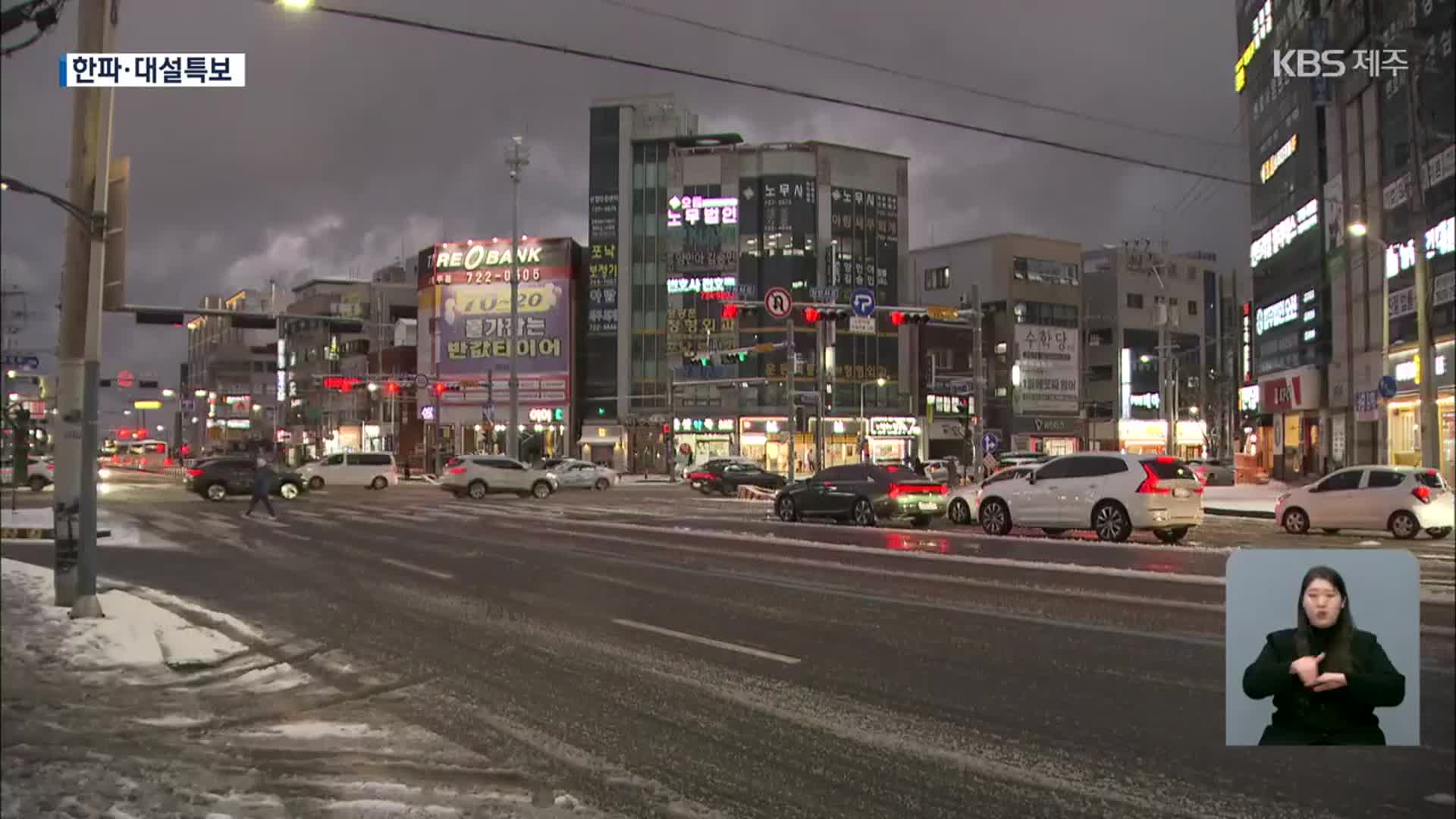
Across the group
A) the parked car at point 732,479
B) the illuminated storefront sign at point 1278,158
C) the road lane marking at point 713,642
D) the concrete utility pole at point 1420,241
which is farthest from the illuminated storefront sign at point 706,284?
the concrete utility pole at point 1420,241

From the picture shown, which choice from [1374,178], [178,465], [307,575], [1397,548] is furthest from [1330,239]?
[307,575]

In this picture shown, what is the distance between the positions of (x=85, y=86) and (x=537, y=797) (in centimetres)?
402

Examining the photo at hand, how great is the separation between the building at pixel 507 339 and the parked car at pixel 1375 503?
70.1 meters

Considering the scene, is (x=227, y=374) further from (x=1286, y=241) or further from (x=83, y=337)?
(x=1286, y=241)

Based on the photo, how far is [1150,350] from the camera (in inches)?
218

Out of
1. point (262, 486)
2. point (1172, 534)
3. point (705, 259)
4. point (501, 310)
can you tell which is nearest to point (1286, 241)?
point (1172, 534)

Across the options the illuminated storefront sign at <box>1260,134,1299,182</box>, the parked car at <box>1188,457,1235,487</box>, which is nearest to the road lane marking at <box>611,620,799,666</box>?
the parked car at <box>1188,457,1235,487</box>

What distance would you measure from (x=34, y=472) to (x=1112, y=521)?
21.2 feet

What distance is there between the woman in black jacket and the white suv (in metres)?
2.35

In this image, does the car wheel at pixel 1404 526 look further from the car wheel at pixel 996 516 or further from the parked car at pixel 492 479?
the parked car at pixel 492 479

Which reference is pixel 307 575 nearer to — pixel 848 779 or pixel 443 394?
pixel 848 779

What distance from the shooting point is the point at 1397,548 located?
10.9ft

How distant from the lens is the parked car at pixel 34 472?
5402mm

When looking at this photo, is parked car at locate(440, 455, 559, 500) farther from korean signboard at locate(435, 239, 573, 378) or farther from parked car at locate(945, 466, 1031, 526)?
korean signboard at locate(435, 239, 573, 378)
